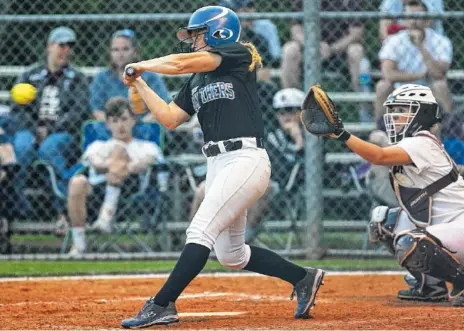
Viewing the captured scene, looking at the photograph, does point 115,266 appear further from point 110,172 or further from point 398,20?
point 398,20

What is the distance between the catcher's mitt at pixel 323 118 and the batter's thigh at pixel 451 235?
0.96 meters

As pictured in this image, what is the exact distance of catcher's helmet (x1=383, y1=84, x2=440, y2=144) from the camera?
6383mm

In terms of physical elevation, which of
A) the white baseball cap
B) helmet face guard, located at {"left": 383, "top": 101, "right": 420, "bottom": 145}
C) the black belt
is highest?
the black belt

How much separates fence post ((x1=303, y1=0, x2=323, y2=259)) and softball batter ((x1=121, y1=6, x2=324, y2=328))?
3103 millimetres

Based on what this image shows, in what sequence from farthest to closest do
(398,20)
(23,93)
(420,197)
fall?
1. (398,20)
2. (23,93)
3. (420,197)

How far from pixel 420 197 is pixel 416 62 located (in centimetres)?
336

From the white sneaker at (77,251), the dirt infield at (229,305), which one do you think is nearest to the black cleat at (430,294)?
the dirt infield at (229,305)

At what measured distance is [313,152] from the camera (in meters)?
8.94

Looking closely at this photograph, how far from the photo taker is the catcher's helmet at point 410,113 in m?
6.38

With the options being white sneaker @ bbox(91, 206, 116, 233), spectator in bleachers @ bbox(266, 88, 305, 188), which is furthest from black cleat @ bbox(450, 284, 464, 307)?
white sneaker @ bbox(91, 206, 116, 233)

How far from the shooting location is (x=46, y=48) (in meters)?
10.2

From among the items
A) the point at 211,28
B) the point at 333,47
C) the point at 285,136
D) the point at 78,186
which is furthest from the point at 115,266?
the point at 211,28

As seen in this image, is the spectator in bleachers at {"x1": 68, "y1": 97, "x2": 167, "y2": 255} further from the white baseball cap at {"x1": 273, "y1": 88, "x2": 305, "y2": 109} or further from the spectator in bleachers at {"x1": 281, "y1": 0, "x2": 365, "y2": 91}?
the spectator in bleachers at {"x1": 281, "y1": 0, "x2": 365, "y2": 91}

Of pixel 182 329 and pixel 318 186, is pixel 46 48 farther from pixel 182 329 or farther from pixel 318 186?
pixel 182 329
